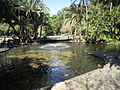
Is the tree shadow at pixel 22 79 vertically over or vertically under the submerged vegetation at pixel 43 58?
under

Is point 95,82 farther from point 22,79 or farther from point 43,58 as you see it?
point 43,58

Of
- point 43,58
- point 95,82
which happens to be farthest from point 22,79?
point 43,58

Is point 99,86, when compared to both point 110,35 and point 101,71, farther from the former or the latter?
point 110,35

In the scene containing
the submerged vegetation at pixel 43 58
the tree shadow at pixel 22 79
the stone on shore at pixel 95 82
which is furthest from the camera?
the submerged vegetation at pixel 43 58

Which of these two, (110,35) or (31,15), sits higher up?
(31,15)

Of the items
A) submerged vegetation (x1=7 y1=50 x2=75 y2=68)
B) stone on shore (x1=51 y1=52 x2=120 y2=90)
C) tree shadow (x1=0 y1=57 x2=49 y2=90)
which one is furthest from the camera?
submerged vegetation (x1=7 y1=50 x2=75 y2=68)

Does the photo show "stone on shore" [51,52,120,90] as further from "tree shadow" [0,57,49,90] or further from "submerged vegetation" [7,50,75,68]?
"submerged vegetation" [7,50,75,68]

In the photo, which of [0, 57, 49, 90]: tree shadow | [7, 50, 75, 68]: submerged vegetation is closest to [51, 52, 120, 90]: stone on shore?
[0, 57, 49, 90]: tree shadow

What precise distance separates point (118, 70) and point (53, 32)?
2712 inches

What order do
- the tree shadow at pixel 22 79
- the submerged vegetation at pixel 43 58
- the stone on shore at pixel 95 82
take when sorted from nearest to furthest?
the stone on shore at pixel 95 82, the tree shadow at pixel 22 79, the submerged vegetation at pixel 43 58

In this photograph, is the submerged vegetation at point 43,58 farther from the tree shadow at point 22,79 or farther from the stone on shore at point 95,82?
the stone on shore at point 95,82

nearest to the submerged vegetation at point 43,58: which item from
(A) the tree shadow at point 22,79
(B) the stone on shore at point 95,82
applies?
(A) the tree shadow at point 22,79

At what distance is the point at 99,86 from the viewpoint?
8.81 metres

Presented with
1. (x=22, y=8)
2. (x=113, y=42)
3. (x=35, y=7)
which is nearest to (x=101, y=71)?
(x=113, y=42)
